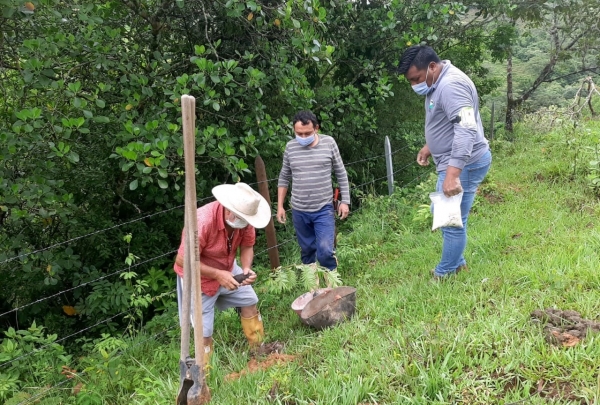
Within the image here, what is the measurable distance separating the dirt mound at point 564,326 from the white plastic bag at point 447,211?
0.82m

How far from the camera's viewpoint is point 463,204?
11.5 feet

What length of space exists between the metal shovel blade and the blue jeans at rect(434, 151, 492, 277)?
85.6 inches

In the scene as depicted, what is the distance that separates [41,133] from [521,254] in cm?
430

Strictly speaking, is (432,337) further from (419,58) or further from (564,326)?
(419,58)

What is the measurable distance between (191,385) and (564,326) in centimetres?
221

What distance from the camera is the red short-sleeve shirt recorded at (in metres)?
2.89

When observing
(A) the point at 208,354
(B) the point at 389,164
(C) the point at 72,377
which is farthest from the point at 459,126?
(B) the point at 389,164

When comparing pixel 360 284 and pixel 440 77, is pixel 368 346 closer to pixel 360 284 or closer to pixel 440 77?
pixel 360 284

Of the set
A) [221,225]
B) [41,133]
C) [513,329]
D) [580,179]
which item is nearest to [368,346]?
[513,329]

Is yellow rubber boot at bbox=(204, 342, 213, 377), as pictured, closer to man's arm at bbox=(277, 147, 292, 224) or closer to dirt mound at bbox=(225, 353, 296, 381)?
dirt mound at bbox=(225, 353, 296, 381)

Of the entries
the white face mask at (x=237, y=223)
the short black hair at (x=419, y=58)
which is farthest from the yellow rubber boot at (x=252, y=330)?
the short black hair at (x=419, y=58)

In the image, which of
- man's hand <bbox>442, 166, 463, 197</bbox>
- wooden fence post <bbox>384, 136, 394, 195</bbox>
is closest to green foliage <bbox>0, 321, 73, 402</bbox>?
man's hand <bbox>442, 166, 463, 197</bbox>

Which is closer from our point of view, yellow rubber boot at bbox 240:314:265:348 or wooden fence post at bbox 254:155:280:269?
yellow rubber boot at bbox 240:314:265:348

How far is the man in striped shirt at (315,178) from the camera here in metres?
4.00
